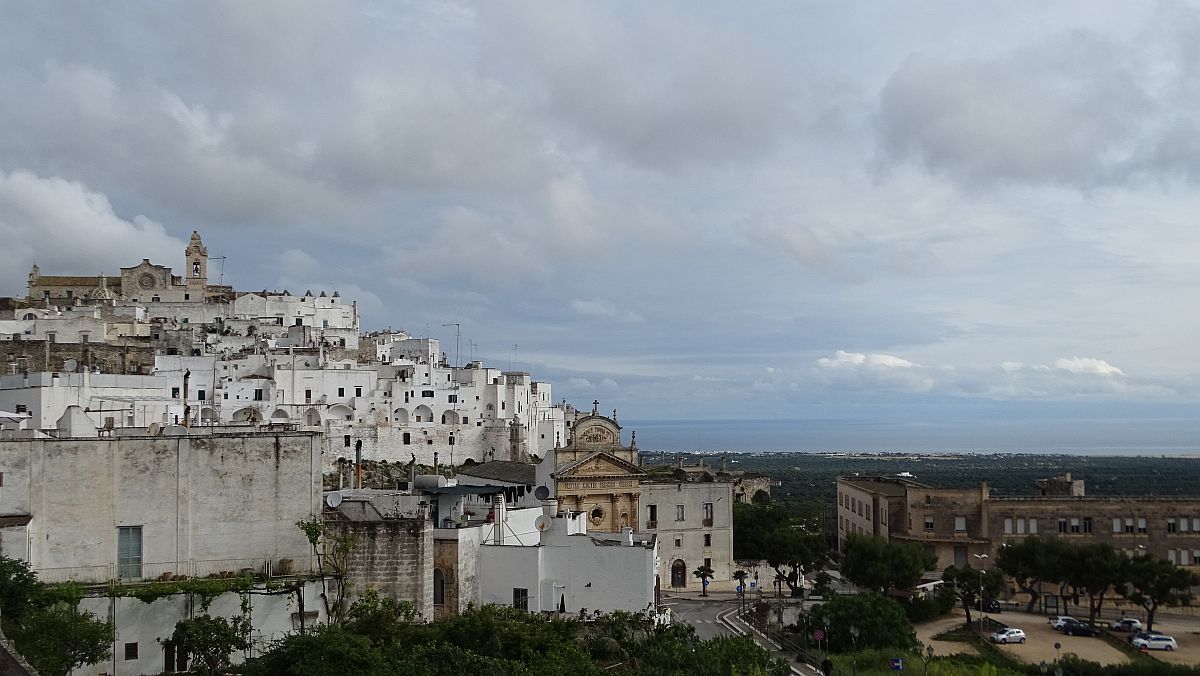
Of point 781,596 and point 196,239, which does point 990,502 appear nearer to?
point 781,596

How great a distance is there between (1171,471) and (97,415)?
196 ft

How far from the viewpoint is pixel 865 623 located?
116 ft

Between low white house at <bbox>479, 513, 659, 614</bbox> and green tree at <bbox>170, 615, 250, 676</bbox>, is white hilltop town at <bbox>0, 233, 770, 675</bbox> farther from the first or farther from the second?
green tree at <bbox>170, 615, 250, 676</bbox>

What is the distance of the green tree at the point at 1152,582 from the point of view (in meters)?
40.9

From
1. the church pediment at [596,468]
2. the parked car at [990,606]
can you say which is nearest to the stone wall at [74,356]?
the church pediment at [596,468]

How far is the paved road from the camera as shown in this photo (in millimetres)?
39469

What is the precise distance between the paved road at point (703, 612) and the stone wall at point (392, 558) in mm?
12132

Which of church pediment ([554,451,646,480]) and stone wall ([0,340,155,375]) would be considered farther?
stone wall ([0,340,155,375])

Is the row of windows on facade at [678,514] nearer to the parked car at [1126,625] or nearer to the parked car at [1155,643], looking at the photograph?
the parked car at [1126,625]

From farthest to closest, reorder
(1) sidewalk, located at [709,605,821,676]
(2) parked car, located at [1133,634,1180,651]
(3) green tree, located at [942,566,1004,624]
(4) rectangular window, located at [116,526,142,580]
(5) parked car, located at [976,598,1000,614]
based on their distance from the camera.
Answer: (5) parked car, located at [976,598,1000,614]
(3) green tree, located at [942,566,1004,624]
(2) parked car, located at [1133,634,1180,651]
(1) sidewalk, located at [709,605,821,676]
(4) rectangular window, located at [116,526,142,580]

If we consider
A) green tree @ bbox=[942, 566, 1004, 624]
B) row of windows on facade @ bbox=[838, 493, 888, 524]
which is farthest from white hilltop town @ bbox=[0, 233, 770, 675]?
green tree @ bbox=[942, 566, 1004, 624]

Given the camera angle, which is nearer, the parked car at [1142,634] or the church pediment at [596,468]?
the parked car at [1142,634]

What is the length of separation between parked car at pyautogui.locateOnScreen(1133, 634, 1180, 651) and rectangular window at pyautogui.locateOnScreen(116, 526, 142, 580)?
33.6m

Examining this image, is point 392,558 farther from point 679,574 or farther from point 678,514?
point 679,574
